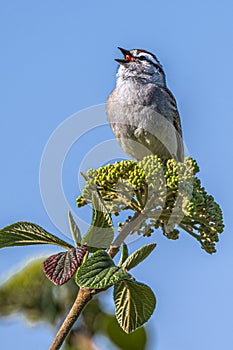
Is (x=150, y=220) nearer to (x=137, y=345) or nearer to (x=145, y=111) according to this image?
(x=137, y=345)

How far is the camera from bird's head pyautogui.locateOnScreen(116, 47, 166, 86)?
6.71 metres

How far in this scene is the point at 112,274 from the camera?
1.76 metres

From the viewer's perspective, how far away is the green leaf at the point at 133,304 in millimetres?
1927

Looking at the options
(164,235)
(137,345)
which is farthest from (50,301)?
(164,235)

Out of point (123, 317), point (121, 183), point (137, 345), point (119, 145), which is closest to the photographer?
point (123, 317)

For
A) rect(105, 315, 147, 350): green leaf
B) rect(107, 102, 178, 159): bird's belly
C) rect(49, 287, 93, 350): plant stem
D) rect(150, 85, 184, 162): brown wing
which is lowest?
rect(49, 287, 93, 350): plant stem

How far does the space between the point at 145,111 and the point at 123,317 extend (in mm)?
4284

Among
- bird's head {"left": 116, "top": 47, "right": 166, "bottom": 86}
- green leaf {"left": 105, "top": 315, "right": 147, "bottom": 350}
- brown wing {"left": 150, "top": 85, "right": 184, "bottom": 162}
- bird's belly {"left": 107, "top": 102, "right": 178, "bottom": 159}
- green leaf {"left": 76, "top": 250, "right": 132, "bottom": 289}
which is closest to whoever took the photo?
green leaf {"left": 76, "top": 250, "right": 132, "bottom": 289}

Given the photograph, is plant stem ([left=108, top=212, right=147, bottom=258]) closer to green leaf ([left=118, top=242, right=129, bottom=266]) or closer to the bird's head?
green leaf ([left=118, top=242, right=129, bottom=266])

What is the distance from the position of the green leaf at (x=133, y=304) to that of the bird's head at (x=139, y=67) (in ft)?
16.1

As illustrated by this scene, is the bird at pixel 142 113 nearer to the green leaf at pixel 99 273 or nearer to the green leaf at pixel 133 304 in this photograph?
the green leaf at pixel 133 304

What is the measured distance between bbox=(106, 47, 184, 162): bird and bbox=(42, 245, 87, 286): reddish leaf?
12.1 feet

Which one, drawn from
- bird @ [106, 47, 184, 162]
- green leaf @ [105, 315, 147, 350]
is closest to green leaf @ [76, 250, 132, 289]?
green leaf @ [105, 315, 147, 350]

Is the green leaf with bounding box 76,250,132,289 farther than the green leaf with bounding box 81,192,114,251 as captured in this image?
No
